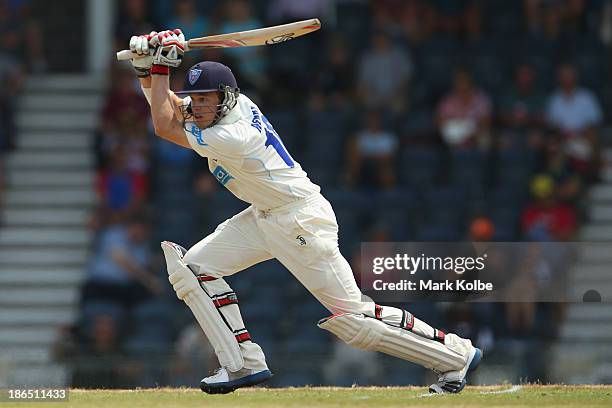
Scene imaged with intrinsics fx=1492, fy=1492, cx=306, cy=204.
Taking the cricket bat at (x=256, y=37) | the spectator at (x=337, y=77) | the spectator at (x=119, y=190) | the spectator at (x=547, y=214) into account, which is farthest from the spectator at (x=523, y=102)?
the cricket bat at (x=256, y=37)

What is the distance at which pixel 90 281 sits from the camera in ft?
41.4

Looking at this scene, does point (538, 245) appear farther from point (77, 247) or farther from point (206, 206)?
point (77, 247)

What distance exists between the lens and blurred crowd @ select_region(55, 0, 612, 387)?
12086 mm

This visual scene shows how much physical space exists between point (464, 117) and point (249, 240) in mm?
5118

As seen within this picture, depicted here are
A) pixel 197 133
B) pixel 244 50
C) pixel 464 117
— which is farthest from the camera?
pixel 244 50

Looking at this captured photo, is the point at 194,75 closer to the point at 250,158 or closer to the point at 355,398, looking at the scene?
the point at 250,158

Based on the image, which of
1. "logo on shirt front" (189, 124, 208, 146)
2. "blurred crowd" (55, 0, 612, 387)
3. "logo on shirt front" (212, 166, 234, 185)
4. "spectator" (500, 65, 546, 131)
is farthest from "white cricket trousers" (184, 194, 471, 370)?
"spectator" (500, 65, 546, 131)

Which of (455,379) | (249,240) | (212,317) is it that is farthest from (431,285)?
(212,317)

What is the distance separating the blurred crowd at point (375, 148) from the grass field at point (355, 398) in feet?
7.28

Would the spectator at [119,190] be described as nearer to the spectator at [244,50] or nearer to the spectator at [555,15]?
the spectator at [244,50]

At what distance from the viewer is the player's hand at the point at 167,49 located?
8.06 meters

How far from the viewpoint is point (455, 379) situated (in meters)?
8.30

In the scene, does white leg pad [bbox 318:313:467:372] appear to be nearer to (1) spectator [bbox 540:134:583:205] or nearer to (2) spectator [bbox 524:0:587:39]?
(1) spectator [bbox 540:134:583:205]

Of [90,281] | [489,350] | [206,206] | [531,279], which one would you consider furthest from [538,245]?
[90,281]
